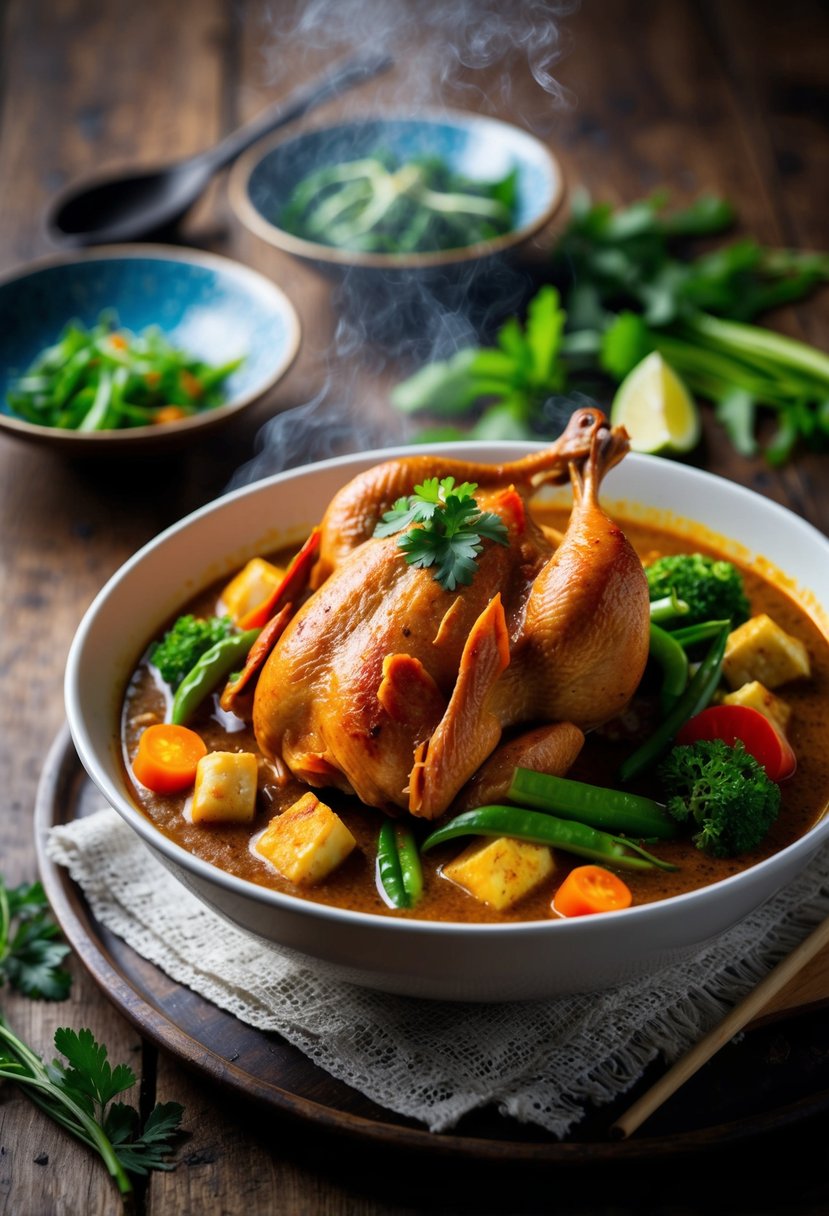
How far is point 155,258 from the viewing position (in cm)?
502

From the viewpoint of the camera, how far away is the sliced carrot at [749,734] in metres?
2.75

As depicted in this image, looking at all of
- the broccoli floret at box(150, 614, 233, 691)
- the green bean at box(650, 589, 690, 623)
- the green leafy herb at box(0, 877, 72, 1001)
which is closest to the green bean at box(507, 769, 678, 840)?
the green bean at box(650, 589, 690, 623)

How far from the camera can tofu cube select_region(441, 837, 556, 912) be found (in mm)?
2453

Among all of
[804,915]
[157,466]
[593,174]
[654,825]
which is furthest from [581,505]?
[593,174]

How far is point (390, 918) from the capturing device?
222cm

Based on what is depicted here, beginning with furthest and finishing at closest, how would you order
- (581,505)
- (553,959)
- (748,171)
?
1. (748,171)
2. (581,505)
3. (553,959)

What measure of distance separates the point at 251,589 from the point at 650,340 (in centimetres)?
222

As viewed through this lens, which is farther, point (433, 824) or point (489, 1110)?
point (433, 824)

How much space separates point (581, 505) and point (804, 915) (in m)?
1.02

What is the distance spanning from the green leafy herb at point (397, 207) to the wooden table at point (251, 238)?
1.00 feet

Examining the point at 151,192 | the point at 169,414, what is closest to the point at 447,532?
the point at 169,414

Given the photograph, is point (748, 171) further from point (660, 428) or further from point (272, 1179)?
point (272, 1179)

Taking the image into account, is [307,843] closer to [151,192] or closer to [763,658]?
[763,658]

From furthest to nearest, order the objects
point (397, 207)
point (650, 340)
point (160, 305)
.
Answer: point (397, 207), point (160, 305), point (650, 340)
